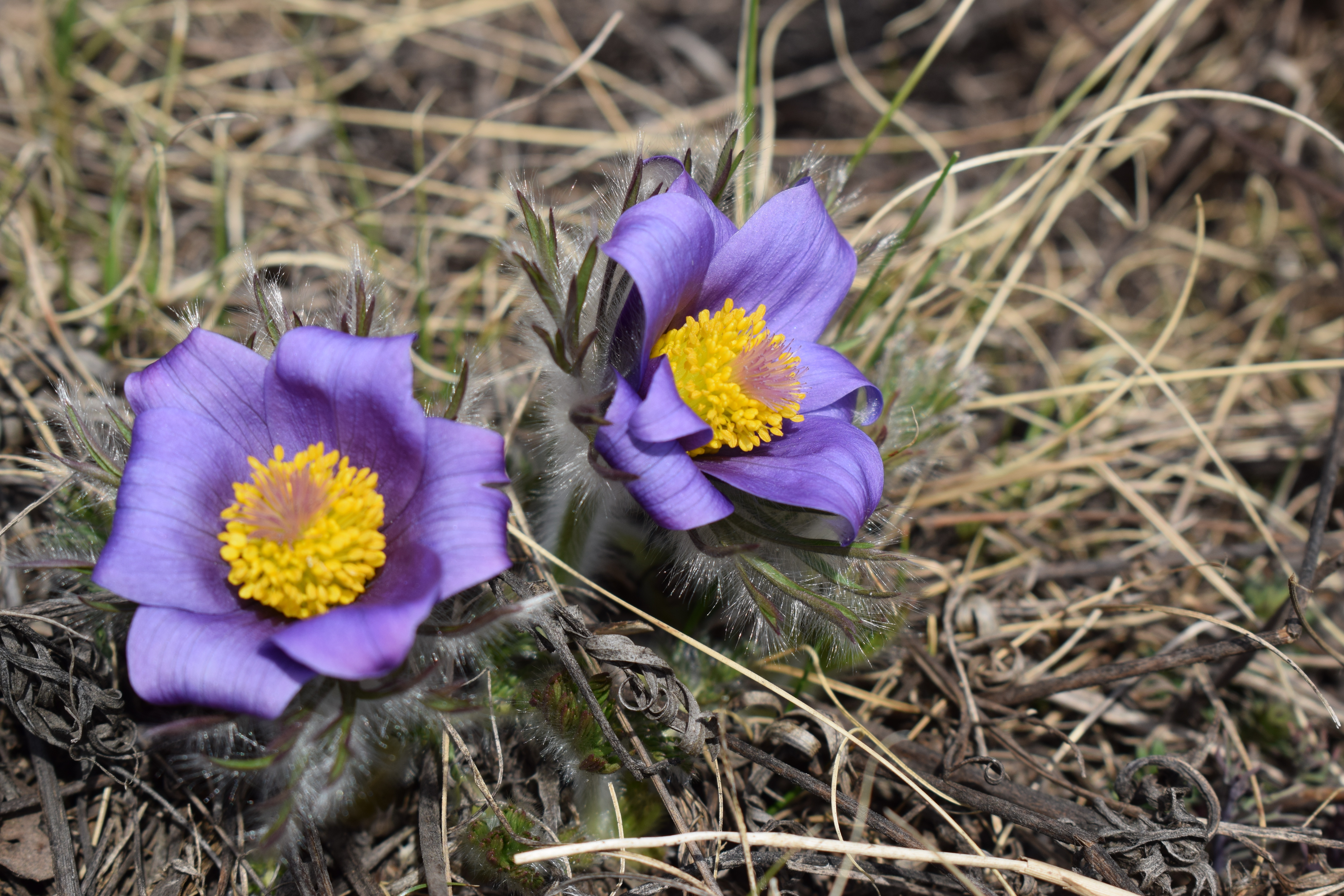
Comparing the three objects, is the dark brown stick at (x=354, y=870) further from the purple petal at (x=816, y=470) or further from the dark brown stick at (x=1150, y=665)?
the dark brown stick at (x=1150, y=665)

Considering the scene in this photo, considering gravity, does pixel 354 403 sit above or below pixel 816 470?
above

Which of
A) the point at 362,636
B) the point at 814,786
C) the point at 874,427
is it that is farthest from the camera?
the point at 874,427

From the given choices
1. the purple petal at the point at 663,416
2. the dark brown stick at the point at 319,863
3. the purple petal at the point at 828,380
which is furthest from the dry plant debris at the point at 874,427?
the purple petal at the point at 663,416

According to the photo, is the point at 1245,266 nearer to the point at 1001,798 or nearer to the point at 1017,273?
the point at 1017,273

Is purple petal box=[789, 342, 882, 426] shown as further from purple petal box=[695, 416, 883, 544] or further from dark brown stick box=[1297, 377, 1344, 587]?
dark brown stick box=[1297, 377, 1344, 587]

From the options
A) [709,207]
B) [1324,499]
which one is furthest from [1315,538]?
[709,207]

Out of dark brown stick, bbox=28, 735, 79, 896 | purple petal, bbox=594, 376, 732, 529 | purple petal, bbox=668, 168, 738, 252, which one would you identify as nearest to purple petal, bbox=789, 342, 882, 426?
purple petal, bbox=668, 168, 738, 252

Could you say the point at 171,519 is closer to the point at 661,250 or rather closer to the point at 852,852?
the point at 661,250

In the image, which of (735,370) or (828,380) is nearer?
(735,370)
